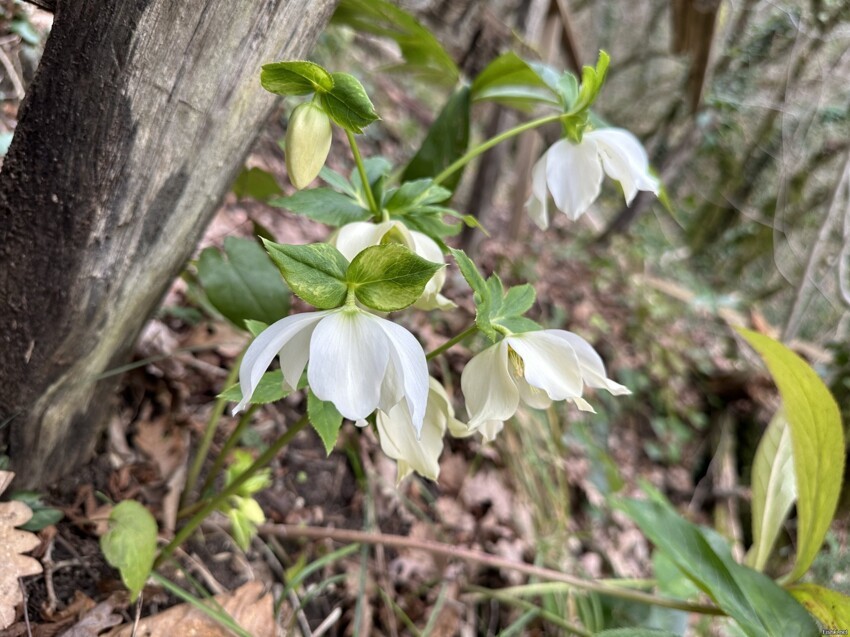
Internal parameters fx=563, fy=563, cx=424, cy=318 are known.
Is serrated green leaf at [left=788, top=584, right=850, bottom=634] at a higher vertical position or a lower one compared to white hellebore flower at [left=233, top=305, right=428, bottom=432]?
lower

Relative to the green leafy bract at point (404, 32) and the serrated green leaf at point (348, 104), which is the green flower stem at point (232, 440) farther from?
the green leafy bract at point (404, 32)

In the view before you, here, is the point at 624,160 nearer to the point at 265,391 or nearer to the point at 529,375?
the point at 529,375

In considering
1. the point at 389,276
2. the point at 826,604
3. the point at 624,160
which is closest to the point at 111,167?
the point at 389,276

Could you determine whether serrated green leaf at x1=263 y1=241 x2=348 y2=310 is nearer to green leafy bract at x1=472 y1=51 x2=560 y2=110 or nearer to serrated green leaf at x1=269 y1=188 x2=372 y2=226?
serrated green leaf at x1=269 y1=188 x2=372 y2=226

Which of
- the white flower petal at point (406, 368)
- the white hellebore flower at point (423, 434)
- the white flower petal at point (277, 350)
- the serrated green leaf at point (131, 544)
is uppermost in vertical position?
the white flower petal at point (406, 368)

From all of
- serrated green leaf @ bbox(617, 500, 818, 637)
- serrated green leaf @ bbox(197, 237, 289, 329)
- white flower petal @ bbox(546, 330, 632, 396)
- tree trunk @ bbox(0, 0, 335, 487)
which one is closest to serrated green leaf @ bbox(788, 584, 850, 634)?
serrated green leaf @ bbox(617, 500, 818, 637)

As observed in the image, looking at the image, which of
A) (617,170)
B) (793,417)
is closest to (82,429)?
(617,170)

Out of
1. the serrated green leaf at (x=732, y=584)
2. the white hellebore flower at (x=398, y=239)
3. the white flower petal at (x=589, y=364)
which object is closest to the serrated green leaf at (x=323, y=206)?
the white hellebore flower at (x=398, y=239)
